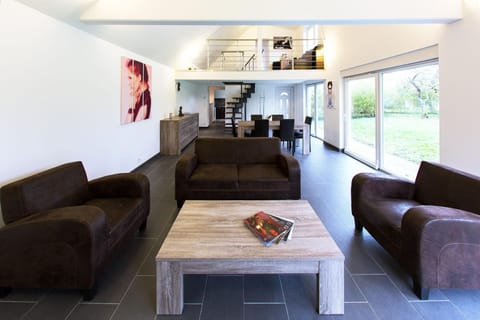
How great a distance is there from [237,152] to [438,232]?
2.93 metres

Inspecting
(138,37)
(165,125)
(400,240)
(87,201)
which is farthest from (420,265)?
(165,125)

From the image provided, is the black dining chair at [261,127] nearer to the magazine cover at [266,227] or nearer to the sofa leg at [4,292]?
the magazine cover at [266,227]

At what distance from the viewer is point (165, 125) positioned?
26.6 feet

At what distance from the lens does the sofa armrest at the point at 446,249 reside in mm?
2041

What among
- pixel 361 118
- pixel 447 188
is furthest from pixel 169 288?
pixel 361 118

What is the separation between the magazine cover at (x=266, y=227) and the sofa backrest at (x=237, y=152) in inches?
79.7

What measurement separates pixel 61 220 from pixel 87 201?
105 cm

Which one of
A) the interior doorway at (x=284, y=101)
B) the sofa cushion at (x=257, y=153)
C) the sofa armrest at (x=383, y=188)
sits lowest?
the sofa armrest at (x=383, y=188)

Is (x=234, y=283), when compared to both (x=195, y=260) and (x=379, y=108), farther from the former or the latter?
(x=379, y=108)

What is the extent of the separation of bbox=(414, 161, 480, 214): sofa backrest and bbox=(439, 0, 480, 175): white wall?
3.83 feet

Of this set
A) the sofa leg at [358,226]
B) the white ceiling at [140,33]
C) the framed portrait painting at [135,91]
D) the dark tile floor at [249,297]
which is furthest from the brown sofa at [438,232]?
the framed portrait painting at [135,91]

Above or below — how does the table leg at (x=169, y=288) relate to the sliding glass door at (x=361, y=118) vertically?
below

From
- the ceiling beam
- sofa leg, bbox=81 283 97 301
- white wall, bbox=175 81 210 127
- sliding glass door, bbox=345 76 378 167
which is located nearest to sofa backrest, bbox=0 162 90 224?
sofa leg, bbox=81 283 97 301

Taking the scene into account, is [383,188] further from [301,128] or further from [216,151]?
[301,128]
